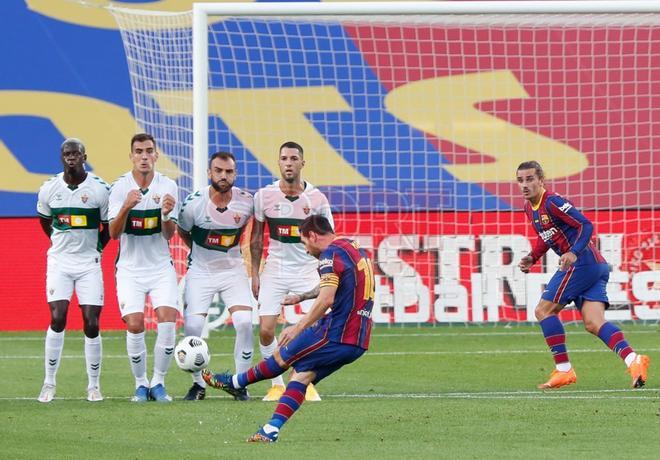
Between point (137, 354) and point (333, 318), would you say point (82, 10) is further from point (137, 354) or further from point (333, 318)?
point (333, 318)

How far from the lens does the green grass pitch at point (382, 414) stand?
28.4 ft

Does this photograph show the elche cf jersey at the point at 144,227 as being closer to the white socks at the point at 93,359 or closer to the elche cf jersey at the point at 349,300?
the white socks at the point at 93,359

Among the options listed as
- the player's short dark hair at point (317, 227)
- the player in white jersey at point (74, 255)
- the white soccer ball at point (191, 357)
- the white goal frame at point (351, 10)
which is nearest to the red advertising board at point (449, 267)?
the white goal frame at point (351, 10)

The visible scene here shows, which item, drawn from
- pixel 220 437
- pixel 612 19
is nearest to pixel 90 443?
pixel 220 437

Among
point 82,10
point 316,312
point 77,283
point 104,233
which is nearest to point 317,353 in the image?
point 316,312

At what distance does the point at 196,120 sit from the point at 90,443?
7500 mm

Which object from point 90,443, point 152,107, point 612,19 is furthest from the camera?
point 152,107

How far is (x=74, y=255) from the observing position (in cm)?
1195

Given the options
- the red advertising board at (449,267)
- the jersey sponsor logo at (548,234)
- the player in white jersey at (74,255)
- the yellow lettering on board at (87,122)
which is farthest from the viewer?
the yellow lettering on board at (87,122)

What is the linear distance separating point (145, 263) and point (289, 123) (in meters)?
10.8

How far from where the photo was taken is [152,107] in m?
19.5

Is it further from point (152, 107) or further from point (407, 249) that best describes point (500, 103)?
point (152, 107)

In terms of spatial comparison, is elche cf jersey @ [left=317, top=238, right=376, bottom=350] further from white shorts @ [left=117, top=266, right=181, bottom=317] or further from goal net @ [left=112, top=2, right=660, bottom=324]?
goal net @ [left=112, top=2, right=660, bottom=324]

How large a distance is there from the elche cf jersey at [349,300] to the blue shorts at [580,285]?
392cm
